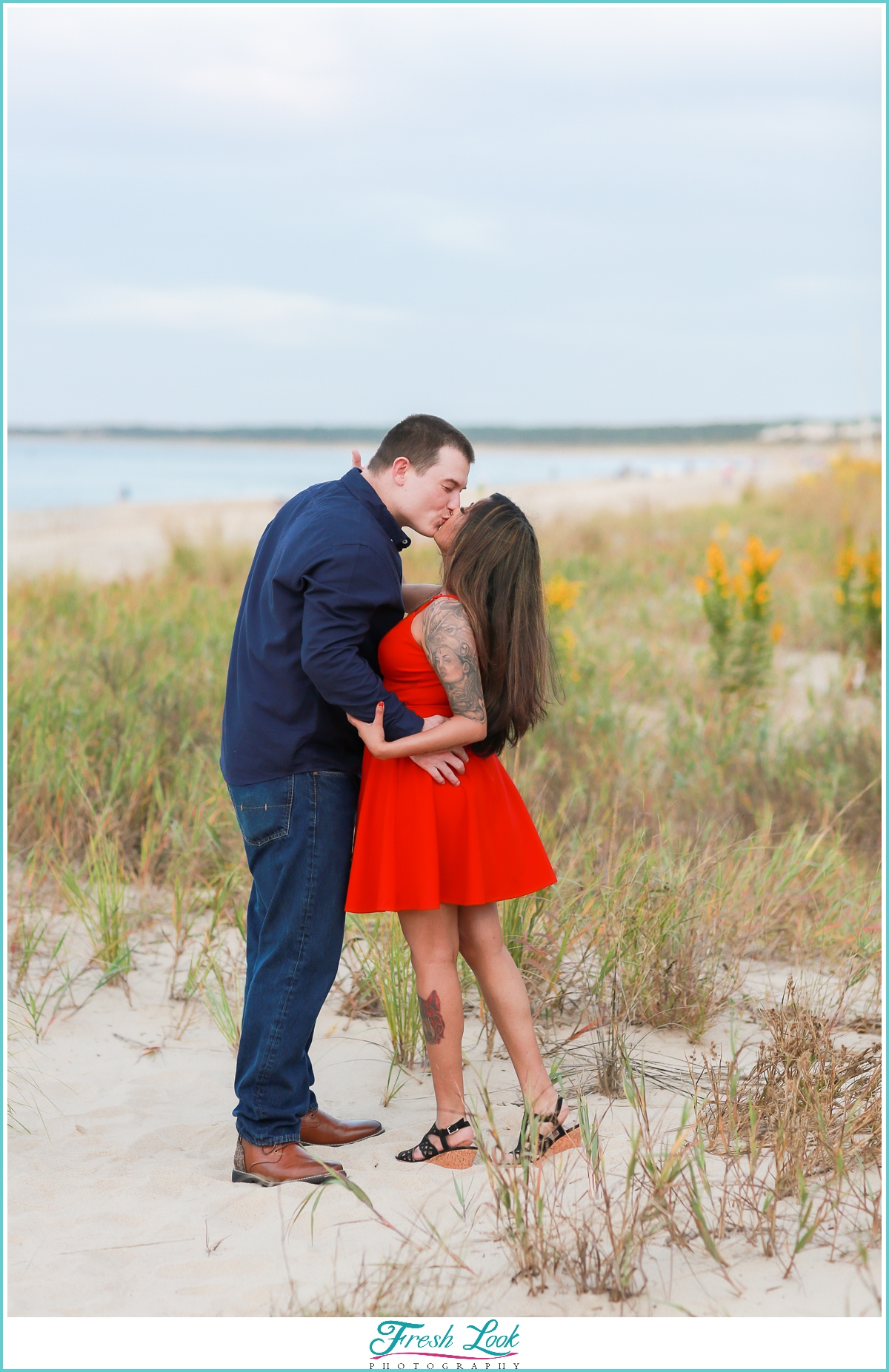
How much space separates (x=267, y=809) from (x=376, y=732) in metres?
0.37

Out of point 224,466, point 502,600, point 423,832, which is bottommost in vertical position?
point 423,832

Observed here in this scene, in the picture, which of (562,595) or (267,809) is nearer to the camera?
(267,809)

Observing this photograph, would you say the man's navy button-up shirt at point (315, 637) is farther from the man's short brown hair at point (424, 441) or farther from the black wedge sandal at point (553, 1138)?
the black wedge sandal at point (553, 1138)

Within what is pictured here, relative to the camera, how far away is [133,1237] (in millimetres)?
2539

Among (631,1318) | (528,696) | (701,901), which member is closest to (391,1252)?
(631,1318)

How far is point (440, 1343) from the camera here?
7.29 feet

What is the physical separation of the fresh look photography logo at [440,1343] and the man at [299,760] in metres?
0.61

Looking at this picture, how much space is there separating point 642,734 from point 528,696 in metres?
3.72

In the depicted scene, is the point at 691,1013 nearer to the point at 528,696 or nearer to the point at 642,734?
the point at 528,696

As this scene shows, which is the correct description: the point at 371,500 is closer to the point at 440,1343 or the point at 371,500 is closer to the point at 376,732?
the point at 376,732

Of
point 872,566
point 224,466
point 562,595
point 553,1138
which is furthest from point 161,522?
point 224,466

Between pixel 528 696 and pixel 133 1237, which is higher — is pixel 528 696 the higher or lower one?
the higher one

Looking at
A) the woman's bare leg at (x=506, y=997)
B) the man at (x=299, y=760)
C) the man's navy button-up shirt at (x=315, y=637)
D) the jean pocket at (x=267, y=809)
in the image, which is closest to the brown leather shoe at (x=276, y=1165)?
the man at (x=299, y=760)

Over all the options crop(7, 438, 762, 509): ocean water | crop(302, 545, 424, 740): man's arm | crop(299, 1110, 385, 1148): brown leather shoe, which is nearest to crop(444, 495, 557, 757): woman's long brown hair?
crop(302, 545, 424, 740): man's arm
